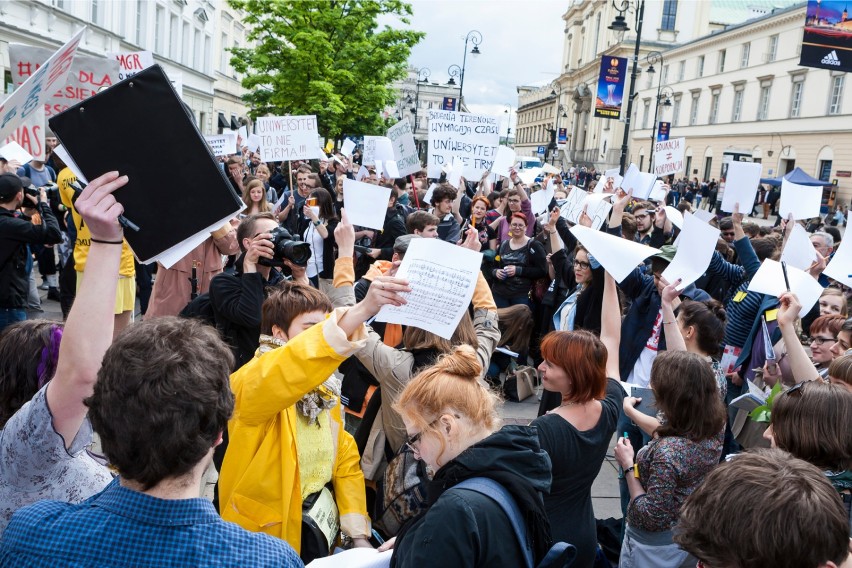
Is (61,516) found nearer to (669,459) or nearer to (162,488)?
(162,488)

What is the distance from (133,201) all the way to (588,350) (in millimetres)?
1930

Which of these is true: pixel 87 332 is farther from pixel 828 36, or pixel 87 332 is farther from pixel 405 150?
pixel 828 36

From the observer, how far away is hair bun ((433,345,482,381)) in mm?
2225

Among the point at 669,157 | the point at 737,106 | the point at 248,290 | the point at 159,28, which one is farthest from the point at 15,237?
the point at 737,106

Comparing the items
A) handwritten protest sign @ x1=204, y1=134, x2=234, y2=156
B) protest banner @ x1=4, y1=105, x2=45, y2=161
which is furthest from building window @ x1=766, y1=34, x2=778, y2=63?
protest banner @ x1=4, y1=105, x2=45, y2=161

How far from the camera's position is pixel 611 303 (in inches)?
155

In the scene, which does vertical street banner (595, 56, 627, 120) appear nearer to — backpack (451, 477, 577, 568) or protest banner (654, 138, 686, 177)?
protest banner (654, 138, 686, 177)

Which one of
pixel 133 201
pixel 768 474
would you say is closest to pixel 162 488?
pixel 133 201

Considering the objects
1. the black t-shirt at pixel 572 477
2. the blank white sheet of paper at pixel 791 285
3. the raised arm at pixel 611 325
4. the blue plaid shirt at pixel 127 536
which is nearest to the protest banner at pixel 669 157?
the blank white sheet of paper at pixel 791 285

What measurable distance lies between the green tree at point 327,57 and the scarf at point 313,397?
80.8ft

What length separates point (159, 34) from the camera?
32594 millimetres

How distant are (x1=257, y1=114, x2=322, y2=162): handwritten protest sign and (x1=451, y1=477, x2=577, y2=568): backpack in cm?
807

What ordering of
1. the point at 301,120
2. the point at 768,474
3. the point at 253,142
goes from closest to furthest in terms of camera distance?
the point at 768,474 → the point at 301,120 → the point at 253,142

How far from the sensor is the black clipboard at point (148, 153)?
197 centimetres
